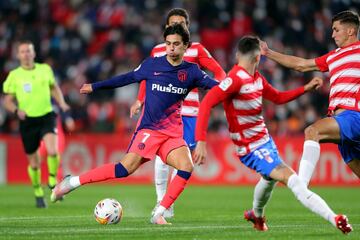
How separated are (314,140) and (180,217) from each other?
2.69 metres

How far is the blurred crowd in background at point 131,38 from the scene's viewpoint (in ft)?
74.1

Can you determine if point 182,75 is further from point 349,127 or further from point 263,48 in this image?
point 349,127

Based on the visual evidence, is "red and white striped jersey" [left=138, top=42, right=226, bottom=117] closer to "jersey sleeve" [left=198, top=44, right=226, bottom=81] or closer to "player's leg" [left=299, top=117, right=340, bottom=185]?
"jersey sleeve" [left=198, top=44, right=226, bottom=81]

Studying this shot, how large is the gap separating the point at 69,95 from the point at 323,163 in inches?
260

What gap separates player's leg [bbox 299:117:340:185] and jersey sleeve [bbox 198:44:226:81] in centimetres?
196

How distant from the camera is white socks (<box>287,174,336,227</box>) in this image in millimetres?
8555

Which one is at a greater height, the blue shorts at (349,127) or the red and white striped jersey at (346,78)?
the red and white striped jersey at (346,78)

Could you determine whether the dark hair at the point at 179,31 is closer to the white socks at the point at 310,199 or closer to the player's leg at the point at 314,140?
the player's leg at the point at 314,140


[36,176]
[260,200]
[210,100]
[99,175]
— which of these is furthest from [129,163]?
[36,176]

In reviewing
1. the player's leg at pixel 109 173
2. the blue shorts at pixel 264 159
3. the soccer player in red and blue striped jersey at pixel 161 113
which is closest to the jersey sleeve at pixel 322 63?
the soccer player in red and blue striped jersey at pixel 161 113

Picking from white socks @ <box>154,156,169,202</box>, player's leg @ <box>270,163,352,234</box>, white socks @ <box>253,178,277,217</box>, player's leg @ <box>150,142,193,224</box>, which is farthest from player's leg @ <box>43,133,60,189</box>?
player's leg @ <box>270,163,352,234</box>

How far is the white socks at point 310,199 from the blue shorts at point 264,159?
0.26m

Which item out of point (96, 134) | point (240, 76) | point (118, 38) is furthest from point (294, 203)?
point (118, 38)

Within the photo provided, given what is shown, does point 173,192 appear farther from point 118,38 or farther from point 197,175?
point 118,38
